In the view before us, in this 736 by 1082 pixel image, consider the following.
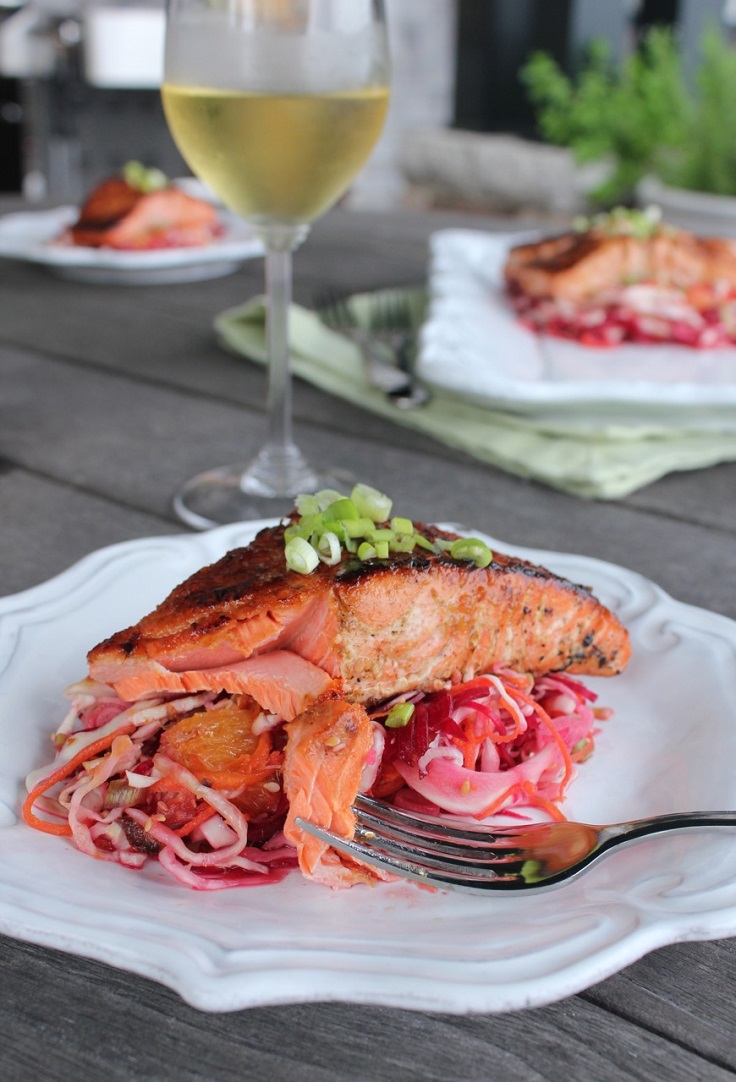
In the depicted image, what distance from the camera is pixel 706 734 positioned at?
1.28 m

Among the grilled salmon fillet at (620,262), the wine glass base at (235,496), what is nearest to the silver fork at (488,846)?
the wine glass base at (235,496)

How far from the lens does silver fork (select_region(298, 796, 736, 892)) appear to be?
1043 mm

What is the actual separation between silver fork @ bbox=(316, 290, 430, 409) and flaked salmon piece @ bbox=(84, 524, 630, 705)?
1284 millimetres

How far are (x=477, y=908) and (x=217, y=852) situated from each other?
0.85 feet

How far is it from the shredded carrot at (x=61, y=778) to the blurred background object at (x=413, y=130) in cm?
703

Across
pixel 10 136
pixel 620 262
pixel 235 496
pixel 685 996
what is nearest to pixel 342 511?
pixel 685 996

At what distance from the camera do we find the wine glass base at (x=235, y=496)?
6.64ft

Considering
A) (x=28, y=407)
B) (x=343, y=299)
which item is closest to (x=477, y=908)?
(x=28, y=407)

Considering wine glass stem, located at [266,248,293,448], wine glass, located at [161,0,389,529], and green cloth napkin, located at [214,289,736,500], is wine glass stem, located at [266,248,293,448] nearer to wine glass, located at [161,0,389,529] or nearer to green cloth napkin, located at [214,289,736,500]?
A: wine glass, located at [161,0,389,529]

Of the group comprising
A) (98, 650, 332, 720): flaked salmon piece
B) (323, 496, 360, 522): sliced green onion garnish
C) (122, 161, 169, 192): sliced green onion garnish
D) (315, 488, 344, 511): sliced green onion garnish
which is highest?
(122, 161, 169, 192): sliced green onion garnish

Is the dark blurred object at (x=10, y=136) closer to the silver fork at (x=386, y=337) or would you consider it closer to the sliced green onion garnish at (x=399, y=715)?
the silver fork at (x=386, y=337)

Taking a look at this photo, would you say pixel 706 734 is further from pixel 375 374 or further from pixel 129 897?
pixel 375 374

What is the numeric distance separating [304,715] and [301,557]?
183 millimetres

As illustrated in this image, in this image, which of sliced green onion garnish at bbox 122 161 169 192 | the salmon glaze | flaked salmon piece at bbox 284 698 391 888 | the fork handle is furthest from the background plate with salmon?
the fork handle
